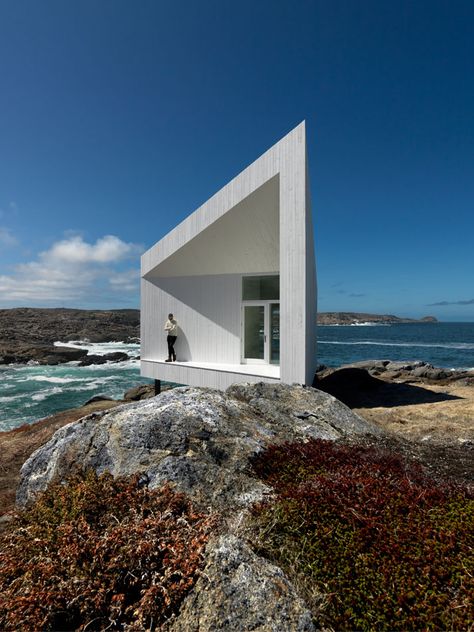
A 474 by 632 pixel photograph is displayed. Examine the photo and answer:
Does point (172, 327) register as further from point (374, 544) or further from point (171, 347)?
point (374, 544)

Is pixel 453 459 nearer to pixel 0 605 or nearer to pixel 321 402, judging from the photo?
pixel 321 402

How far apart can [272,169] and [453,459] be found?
8801 mm

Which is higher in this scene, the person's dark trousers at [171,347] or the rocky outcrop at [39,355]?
the person's dark trousers at [171,347]

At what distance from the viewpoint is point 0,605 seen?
2.19 metres

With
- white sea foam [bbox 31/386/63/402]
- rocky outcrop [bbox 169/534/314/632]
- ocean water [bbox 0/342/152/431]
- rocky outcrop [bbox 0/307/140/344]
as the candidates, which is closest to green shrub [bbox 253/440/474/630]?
rocky outcrop [bbox 169/534/314/632]

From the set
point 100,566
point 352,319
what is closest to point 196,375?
point 100,566

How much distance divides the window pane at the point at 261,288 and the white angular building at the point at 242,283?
4cm

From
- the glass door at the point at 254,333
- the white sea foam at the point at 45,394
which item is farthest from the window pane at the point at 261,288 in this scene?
the white sea foam at the point at 45,394

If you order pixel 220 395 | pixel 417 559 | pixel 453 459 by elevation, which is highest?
pixel 220 395

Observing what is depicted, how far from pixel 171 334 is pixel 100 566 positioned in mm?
11829

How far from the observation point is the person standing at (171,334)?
13.9 meters

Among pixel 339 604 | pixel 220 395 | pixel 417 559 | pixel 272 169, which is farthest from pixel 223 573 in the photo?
pixel 272 169

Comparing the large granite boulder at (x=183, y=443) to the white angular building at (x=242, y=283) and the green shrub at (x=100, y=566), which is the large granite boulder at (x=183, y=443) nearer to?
the green shrub at (x=100, y=566)

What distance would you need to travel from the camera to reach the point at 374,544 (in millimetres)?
2578
